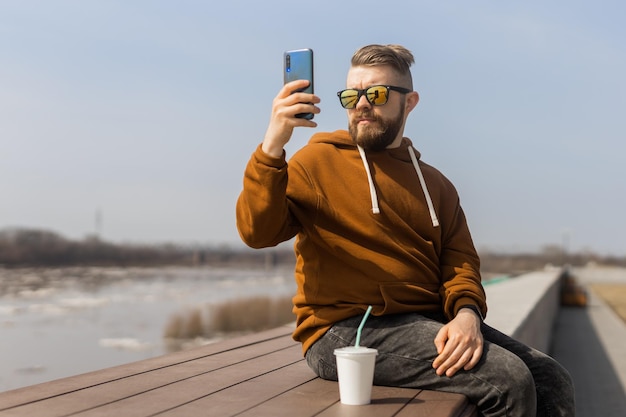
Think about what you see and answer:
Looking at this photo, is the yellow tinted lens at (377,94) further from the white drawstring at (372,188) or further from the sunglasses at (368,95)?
the white drawstring at (372,188)

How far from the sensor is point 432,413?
7.49ft

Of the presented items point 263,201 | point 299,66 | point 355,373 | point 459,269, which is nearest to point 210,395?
point 355,373

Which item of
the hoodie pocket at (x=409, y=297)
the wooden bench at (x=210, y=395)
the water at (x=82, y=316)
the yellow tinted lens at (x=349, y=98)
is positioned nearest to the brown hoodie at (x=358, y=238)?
the hoodie pocket at (x=409, y=297)

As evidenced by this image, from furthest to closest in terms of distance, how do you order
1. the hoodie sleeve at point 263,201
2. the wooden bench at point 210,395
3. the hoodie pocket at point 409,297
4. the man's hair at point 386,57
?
the man's hair at point 386,57
the hoodie pocket at point 409,297
the hoodie sleeve at point 263,201
the wooden bench at point 210,395

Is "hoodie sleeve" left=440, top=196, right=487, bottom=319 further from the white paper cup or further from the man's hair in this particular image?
the man's hair

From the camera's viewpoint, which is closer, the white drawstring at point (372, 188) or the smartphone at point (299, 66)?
the smartphone at point (299, 66)

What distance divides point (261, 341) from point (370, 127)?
174 cm

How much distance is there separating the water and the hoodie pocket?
1809cm

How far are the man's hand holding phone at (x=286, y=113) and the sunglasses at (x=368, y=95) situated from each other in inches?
13.2

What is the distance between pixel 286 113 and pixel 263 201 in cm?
29

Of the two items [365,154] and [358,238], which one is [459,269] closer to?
[358,238]

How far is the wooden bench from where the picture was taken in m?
2.27

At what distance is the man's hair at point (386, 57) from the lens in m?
2.71

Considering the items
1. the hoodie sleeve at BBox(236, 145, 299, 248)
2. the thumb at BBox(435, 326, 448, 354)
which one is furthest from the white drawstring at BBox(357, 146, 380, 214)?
the thumb at BBox(435, 326, 448, 354)
